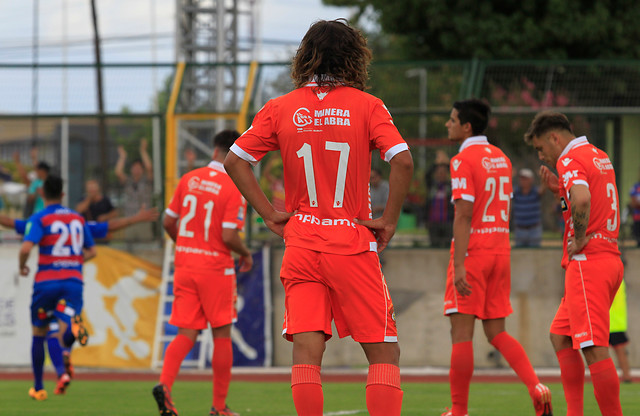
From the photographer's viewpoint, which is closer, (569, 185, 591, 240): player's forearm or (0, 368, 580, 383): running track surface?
(569, 185, 591, 240): player's forearm

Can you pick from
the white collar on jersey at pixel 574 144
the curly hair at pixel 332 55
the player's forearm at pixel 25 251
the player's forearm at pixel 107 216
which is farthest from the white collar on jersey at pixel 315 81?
the player's forearm at pixel 107 216

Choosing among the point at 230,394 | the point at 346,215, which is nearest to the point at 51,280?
the point at 230,394

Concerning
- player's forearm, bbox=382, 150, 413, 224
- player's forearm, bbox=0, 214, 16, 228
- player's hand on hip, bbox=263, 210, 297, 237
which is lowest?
player's hand on hip, bbox=263, 210, 297, 237

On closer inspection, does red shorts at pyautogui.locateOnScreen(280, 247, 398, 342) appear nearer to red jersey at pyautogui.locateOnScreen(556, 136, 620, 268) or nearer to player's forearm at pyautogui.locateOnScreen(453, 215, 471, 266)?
red jersey at pyautogui.locateOnScreen(556, 136, 620, 268)

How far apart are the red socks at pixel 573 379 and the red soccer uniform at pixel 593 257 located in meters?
0.28

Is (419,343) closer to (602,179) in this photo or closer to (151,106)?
(151,106)

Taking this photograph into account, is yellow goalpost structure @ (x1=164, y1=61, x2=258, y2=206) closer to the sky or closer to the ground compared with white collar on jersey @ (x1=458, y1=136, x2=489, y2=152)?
closer to the sky

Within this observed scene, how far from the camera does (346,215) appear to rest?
4.93 metres

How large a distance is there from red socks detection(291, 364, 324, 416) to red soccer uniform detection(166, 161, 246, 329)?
140 inches

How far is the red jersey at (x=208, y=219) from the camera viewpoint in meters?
8.39

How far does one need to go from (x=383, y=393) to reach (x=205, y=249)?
3.84 meters

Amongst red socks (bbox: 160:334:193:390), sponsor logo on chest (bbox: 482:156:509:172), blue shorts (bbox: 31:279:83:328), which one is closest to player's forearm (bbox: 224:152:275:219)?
sponsor logo on chest (bbox: 482:156:509:172)

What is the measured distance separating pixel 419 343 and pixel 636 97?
470cm

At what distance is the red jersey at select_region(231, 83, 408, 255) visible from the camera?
4.89 m
